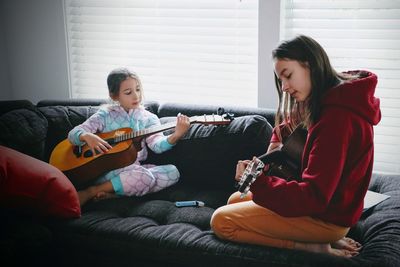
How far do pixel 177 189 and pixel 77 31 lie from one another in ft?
4.87

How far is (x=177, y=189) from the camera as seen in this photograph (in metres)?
2.40

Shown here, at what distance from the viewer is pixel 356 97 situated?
1.65m

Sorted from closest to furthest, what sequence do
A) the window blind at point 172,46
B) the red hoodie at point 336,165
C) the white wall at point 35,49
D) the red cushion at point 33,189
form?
the red hoodie at point 336,165, the red cushion at point 33,189, the window blind at point 172,46, the white wall at point 35,49

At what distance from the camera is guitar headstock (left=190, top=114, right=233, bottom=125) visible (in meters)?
2.33

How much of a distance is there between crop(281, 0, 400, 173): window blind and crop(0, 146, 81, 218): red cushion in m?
1.50

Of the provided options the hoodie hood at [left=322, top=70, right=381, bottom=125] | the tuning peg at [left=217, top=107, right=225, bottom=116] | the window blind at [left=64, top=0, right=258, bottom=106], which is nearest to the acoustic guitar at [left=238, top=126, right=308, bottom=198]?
the hoodie hood at [left=322, top=70, right=381, bottom=125]

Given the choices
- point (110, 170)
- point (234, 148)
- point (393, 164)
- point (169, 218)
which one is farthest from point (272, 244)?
point (393, 164)

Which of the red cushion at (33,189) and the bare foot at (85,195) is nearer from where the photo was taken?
the red cushion at (33,189)

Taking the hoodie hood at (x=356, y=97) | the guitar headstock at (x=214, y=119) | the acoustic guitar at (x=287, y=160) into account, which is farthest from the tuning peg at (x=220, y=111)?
the hoodie hood at (x=356, y=97)

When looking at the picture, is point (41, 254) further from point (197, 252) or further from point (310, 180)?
point (310, 180)

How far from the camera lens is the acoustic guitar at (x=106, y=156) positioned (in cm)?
229

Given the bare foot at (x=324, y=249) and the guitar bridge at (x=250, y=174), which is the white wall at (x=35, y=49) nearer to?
the guitar bridge at (x=250, y=174)

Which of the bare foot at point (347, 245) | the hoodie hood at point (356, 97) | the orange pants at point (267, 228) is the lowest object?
the bare foot at point (347, 245)

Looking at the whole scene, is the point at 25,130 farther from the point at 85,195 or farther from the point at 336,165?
the point at 336,165
